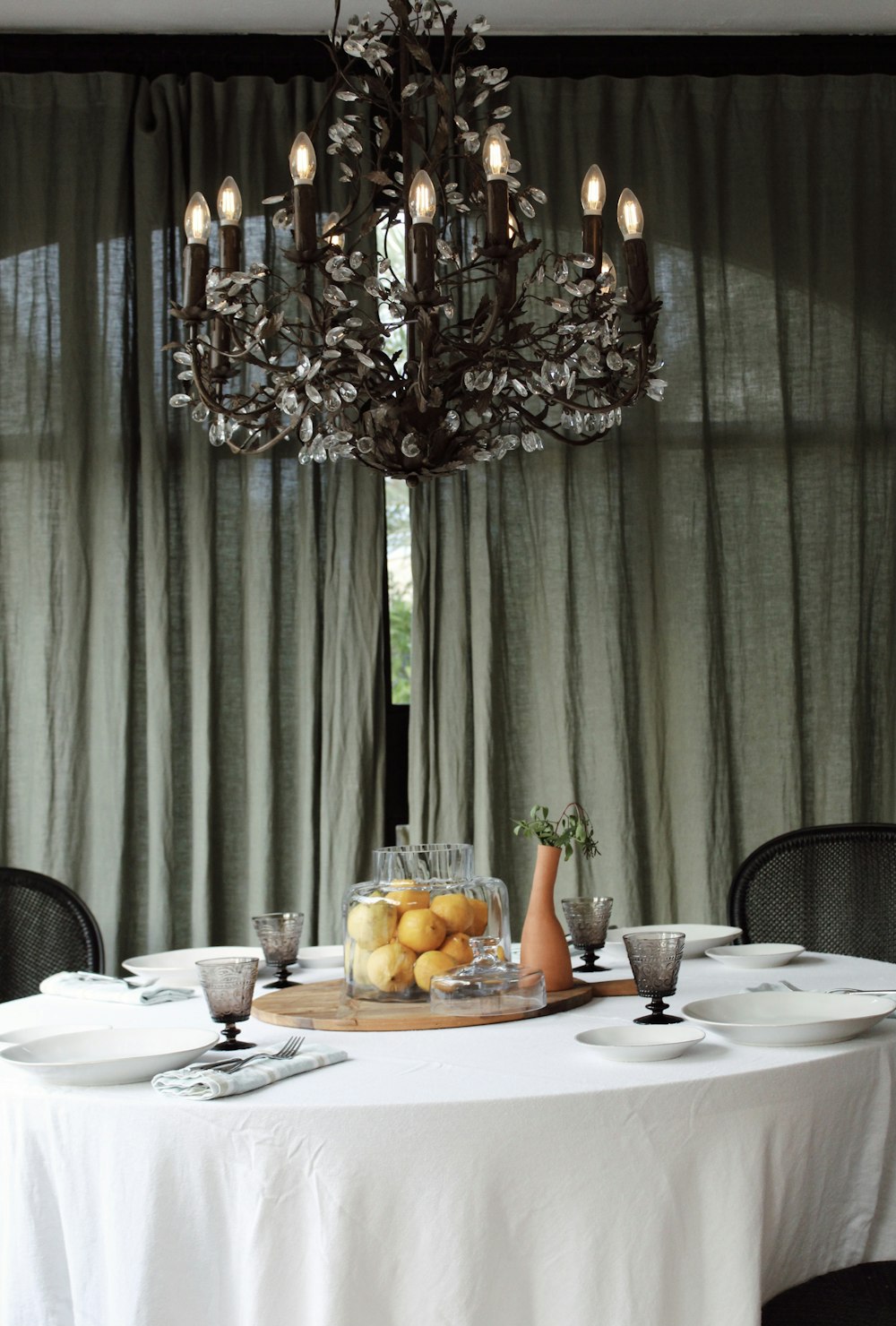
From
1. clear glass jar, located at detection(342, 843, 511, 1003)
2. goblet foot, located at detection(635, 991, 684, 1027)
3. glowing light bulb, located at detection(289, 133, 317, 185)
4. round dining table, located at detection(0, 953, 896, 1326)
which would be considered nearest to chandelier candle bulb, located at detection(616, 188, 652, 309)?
glowing light bulb, located at detection(289, 133, 317, 185)

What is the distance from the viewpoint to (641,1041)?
1.48m

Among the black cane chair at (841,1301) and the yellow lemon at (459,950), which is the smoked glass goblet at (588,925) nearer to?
the yellow lemon at (459,950)

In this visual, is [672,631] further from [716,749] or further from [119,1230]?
[119,1230]

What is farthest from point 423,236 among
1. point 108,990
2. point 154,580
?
point 154,580

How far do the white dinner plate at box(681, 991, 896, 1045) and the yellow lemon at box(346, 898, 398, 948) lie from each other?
0.41 m

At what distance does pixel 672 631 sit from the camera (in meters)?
3.42

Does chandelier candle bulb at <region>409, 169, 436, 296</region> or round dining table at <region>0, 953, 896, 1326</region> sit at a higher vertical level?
chandelier candle bulb at <region>409, 169, 436, 296</region>

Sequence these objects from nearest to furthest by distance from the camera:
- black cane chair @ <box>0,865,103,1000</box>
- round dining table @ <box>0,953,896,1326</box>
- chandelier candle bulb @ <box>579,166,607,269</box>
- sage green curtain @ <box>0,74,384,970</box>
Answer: round dining table @ <box>0,953,896,1326</box> → chandelier candle bulb @ <box>579,166,607,269</box> → black cane chair @ <box>0,865,103,1000</box> → sage green curtain @ <box>0,74,384,970</box>

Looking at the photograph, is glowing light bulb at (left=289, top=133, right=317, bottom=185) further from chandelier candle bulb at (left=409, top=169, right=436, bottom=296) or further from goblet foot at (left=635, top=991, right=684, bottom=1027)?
goblet foot at (left=635, top=991, right=684, bottom=1027)

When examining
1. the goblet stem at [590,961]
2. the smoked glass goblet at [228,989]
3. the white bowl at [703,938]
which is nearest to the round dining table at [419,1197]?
the smoked glass goblet at [228,989]

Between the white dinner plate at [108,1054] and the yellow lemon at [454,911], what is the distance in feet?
1.12

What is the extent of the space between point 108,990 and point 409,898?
59cm

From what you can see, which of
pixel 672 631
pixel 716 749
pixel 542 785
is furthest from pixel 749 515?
pixel 542 785

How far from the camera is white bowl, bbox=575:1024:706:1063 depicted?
139cm
